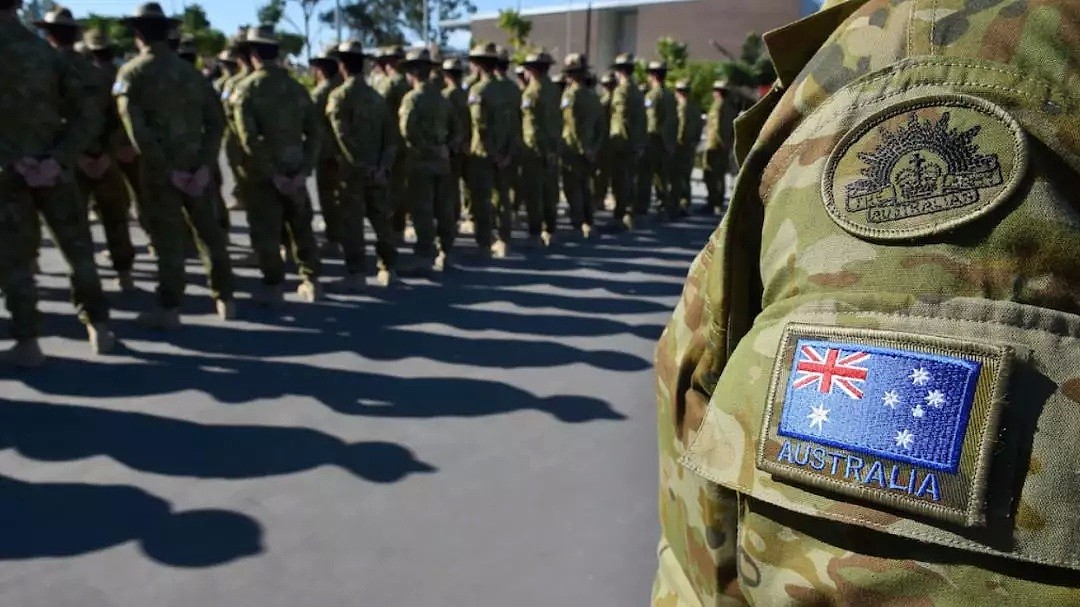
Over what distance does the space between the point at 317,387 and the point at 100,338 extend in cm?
150

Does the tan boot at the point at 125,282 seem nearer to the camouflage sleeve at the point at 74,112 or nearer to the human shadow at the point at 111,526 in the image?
the camouflage sleeve at the point at 74,112

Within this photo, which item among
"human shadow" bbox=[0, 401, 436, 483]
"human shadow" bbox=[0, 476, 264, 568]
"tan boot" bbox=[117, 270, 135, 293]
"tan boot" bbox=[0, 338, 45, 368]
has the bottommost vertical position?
"human shadow" bbox=[0, 476, 264, 568]

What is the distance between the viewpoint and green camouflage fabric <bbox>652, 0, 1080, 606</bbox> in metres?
0.63

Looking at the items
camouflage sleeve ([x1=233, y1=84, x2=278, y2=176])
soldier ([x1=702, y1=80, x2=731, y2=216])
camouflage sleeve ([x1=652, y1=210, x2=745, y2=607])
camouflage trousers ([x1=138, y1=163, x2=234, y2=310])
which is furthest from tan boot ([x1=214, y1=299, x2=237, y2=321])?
soldier ([x1=702, y1=80, x2=731, y2=216])

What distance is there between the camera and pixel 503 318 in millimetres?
5621

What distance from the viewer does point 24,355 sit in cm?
436

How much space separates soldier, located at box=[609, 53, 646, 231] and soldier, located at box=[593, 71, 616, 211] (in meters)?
0.09

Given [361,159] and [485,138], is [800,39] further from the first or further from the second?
[485,138]

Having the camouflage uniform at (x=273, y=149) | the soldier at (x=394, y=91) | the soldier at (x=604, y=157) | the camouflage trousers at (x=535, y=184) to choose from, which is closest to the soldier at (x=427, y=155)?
the soldier at (x=394, y=91)

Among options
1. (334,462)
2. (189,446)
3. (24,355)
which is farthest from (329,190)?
(334,462)

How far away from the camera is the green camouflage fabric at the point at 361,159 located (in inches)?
238

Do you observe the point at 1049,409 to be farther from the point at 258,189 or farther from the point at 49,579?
the point at 258,189

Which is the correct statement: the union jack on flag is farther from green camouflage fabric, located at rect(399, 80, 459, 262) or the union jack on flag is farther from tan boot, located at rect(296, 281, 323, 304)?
green camouflage fabric, located at rect(399, 80, 459, 262)

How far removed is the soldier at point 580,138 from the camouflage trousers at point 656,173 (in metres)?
1.02
